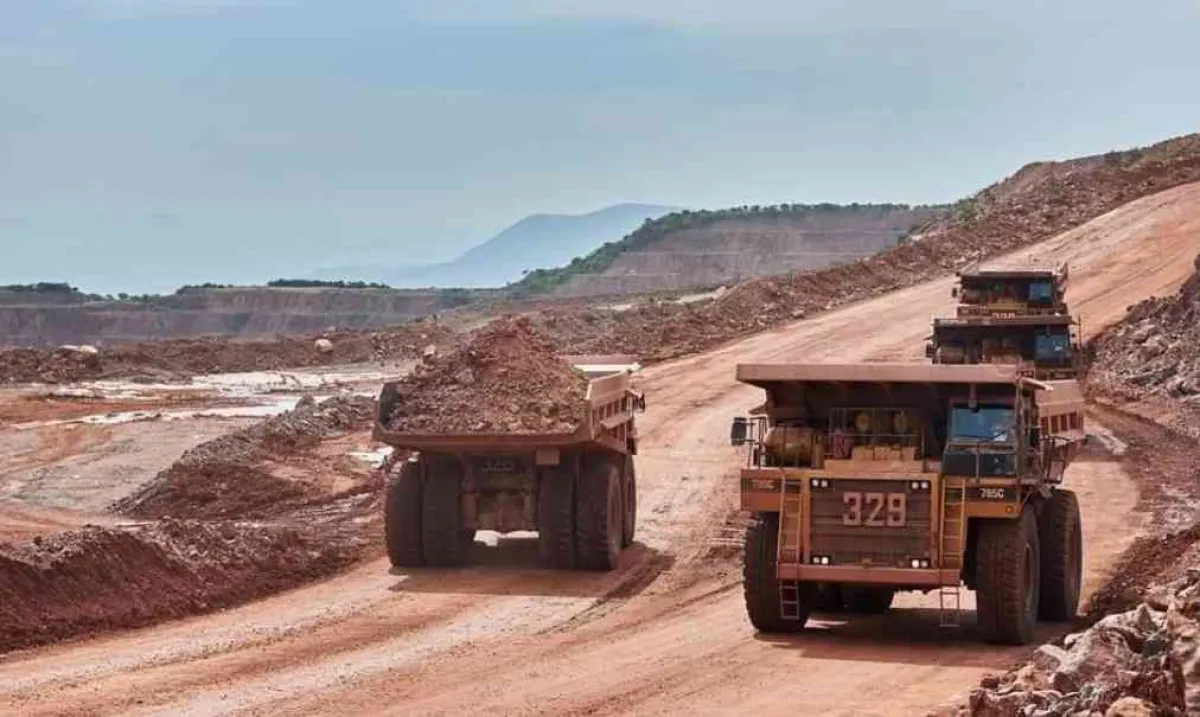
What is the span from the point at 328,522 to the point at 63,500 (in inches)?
A: 264

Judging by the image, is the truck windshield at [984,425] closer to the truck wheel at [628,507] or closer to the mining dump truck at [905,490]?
the mining dump truck at [905,490]

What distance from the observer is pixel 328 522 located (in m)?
24.4

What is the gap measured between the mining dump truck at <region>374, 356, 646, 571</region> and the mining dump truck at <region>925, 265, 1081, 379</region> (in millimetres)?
12769

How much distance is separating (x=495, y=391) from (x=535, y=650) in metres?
5.07

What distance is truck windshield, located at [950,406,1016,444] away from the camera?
1585 centimetres

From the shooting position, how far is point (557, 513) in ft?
67.1

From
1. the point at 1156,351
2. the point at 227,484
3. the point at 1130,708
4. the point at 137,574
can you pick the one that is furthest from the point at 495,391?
the point at 1156,351

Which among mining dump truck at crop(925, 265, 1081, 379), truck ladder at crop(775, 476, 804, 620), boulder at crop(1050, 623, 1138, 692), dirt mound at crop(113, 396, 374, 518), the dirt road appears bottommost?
the dirt road

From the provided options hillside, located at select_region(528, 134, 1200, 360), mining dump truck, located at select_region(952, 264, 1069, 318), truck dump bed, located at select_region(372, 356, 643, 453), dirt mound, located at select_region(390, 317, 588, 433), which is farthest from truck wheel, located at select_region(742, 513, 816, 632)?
hillside, located at select_region(528, 134, 1200, 360)

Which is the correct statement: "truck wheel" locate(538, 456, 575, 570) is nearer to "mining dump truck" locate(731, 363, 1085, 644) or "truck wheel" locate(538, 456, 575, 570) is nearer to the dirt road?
the dirt road

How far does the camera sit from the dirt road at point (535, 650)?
1377cm

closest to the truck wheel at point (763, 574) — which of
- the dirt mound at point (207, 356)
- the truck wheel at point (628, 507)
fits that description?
the truck wheel at point (628, 507)

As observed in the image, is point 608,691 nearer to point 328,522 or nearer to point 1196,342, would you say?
point 328,522

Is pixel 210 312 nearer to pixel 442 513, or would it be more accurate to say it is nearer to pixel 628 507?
Answer: pixel 628 507
